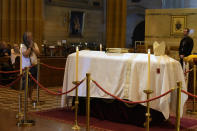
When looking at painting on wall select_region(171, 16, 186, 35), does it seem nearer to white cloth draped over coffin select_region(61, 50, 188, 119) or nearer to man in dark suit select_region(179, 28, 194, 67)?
man in dark suit select_region(179, 28, 194, 67)

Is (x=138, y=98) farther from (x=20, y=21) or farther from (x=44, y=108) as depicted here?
(x=20, y=21)

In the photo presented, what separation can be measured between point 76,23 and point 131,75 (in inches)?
629

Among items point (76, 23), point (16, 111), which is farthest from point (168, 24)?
point (16, 111)

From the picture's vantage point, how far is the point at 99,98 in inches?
322

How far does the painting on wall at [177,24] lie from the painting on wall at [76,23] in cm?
658

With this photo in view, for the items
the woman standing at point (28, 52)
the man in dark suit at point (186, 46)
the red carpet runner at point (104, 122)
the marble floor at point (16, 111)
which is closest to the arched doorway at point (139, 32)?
the man in dark suit at point (186, 46)

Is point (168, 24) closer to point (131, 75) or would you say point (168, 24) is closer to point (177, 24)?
point (177, 24)

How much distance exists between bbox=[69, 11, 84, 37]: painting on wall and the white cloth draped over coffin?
14.6m

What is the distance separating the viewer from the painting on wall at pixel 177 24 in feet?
59.7

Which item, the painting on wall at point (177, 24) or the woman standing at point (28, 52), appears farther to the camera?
the painting on wall at point (177, 24)

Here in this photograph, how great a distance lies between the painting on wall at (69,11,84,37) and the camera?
22953 millimetres

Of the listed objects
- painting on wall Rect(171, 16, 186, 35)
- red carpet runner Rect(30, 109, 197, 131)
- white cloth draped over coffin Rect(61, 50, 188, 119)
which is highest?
painting on wall Rect(171, 16, 186, 35)

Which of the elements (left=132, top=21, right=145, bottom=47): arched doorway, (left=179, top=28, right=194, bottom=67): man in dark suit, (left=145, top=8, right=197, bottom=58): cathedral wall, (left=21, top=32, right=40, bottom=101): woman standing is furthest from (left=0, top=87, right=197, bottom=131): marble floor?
(left=132, top=21, right=145, bottom=47): arched doorway

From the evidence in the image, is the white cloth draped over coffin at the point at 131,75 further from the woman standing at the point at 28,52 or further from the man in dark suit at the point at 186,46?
the man in dark suit at the point at 186,46
